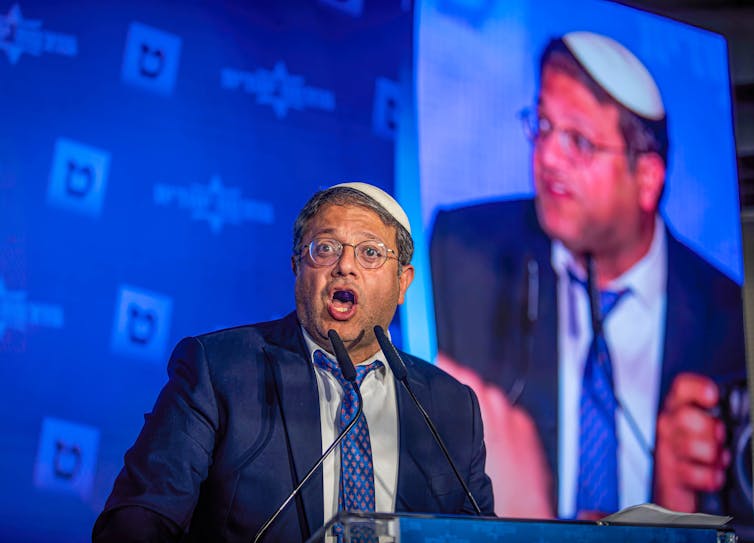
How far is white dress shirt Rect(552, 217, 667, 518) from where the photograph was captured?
3.50 m

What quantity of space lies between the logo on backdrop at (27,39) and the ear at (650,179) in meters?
2.41

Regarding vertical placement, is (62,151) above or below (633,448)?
above

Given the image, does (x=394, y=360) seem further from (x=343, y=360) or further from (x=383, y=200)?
(x=383, y=200)

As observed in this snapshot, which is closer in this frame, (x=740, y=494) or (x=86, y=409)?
(x=86, y=409)

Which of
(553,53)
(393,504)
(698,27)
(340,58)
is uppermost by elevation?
(698,27)

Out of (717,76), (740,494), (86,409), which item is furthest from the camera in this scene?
(717,76)

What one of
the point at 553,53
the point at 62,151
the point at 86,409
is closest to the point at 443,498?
the point at 86,409

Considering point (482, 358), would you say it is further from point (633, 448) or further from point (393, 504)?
point (393, 504)

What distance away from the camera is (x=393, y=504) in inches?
85.8

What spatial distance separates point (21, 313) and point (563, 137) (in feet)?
7.39

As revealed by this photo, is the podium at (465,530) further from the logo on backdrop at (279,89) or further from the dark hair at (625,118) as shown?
the dark hair at (625,118)

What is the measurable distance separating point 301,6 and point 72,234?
1.24 meters

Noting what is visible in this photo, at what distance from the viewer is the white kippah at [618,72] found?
12.8ft

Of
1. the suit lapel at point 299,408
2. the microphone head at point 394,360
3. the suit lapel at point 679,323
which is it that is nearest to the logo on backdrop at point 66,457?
the suit lapel at point 299,408
